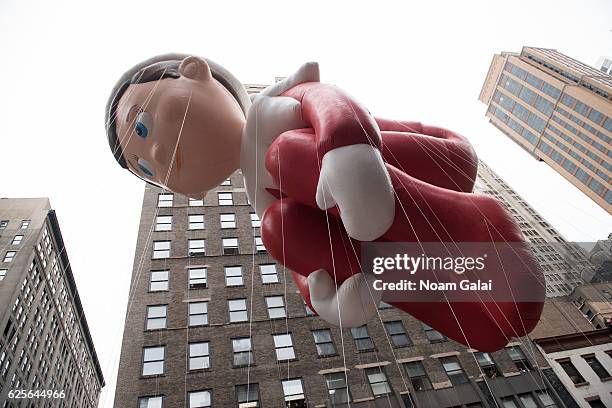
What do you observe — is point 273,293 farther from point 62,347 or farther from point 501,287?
point 62,347

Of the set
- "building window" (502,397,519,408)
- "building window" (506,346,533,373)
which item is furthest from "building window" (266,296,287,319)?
"building window" (506,346,533,373)

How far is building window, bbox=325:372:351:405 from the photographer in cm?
1395

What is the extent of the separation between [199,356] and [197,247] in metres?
5.01

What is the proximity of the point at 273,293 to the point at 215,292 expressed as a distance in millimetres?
2222

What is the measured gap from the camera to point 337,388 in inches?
561

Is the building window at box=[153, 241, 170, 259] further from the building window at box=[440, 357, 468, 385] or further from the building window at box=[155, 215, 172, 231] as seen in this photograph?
the building window at box=[440, 357, 468, 385]

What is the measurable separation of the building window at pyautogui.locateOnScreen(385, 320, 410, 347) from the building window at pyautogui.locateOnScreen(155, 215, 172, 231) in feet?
33.1

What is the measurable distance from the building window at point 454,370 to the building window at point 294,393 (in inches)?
Answer: 221

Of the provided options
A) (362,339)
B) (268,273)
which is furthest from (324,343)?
(268,273)

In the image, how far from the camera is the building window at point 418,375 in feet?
50.0

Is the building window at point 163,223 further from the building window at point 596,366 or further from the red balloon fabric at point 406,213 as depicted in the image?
the building window at point 596,366

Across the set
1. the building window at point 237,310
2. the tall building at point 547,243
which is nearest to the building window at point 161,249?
the building window at point 237,310

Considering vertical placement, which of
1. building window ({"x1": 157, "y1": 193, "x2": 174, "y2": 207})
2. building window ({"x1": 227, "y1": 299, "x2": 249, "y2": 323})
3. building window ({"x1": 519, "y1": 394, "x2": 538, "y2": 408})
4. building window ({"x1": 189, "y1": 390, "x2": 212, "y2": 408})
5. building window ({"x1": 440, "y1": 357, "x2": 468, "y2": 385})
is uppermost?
building window ({"x1": 157, "y1": 193, "x2": 174, "y2": 207})

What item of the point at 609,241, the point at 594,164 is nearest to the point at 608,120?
the point at 594,164
